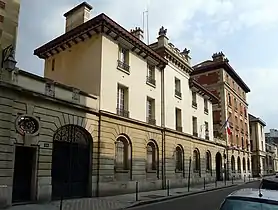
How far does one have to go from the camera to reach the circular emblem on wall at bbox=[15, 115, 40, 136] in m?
13.4

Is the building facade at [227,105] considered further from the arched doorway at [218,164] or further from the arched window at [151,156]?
the arched window at [151,156]

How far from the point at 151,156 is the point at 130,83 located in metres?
5.63

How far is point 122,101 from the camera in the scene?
20000 mm

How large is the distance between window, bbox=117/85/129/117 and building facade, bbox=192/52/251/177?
21003 millimetres

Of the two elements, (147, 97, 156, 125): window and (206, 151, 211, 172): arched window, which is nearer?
(147, 97, 156, 125): window

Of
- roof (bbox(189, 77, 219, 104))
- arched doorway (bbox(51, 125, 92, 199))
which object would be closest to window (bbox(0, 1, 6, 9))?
arched doorway (bbox(51, 125, 92, 199))

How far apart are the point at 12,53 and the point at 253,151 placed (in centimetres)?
5607

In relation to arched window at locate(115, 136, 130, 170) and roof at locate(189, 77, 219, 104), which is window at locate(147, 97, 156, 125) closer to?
arched window at locate(115, 136, 130, 170)

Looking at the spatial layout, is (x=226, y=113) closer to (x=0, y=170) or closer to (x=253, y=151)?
(x=253, y=151)

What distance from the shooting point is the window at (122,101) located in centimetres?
1956

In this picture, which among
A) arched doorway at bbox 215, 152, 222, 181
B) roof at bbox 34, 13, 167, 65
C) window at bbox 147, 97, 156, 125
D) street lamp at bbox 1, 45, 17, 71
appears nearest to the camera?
street lamp at bbox 1, 45, 17, 71

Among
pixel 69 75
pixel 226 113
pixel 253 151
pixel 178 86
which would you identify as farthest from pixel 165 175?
pixel 253 151

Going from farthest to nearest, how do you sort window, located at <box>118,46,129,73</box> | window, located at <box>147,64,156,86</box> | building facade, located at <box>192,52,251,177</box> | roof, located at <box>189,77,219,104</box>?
building facade, located at <box>192,52,251,177</box> → roof, located at <box>189,77,219,104</box> → window, located at <box>147,64,156,86</box> → window, located at <box>118,46,129,73</box>

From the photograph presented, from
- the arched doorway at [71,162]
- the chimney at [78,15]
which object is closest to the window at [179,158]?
the arched doorway at [71,162]
